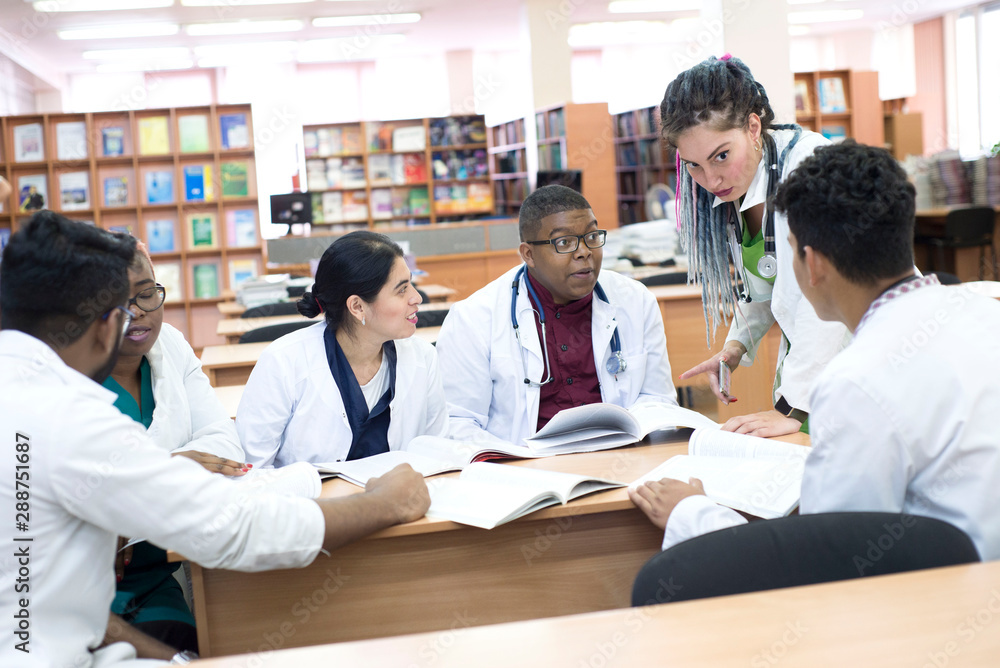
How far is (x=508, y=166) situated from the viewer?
10.3m

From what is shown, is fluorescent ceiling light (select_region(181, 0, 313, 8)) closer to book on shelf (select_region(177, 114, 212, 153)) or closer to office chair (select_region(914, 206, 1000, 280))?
book on shelf (select_region(177, 114, 212, 153))

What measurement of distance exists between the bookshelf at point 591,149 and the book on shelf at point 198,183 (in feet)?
11.3

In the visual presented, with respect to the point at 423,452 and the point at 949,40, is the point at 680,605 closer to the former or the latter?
the point at 423,452

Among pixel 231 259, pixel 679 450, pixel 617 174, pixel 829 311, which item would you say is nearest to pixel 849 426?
pixel 829 311

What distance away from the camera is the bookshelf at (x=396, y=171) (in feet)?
33.5

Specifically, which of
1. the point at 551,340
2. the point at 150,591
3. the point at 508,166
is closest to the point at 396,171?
the point at 508,166

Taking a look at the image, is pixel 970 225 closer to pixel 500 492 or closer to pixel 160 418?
pixel 500 492

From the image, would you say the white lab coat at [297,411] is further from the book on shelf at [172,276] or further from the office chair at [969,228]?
the book on shelf at [172,276]

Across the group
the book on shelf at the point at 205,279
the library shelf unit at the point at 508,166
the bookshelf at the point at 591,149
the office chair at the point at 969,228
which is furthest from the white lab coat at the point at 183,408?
the library shelf unit at the point at 508,166

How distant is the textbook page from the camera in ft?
5.59

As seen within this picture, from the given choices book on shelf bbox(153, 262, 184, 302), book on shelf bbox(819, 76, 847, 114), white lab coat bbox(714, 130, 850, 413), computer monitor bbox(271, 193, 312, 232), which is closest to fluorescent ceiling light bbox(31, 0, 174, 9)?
book on shelf bbox(153, 262, 184, 302)

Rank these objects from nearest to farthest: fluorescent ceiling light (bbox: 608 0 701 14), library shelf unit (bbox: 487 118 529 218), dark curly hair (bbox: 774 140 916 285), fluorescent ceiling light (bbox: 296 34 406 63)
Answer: dark curly hair (bbox: 774 140 916 285), fluorescent ceiling light (bbox: 608 0 701 14), library shelf unit (bbox: 487 118 529 218), fluorescent ceiling light (bbox: 296 34 406 63)

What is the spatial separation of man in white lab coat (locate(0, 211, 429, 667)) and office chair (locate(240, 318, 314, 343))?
8.34ft

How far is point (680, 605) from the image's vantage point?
1043 millimetres
